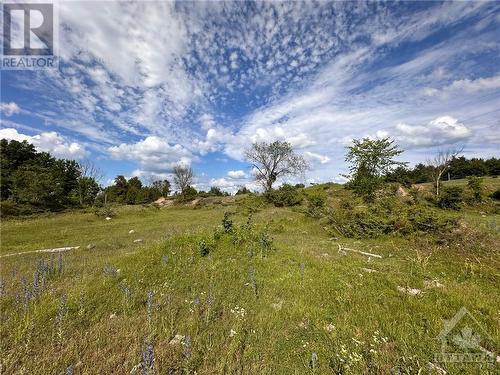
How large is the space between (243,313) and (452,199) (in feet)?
86.5

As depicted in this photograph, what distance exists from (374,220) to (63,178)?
56923mm

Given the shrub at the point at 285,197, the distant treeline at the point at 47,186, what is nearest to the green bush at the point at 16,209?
the distant treeline at the point at 47,186

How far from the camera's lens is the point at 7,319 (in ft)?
15.8

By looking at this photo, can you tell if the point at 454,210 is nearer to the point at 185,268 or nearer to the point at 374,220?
the point at 374,220

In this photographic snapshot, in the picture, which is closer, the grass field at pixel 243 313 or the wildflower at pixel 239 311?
the grass field at pixel 243 313

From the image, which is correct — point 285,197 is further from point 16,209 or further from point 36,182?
point 36,182

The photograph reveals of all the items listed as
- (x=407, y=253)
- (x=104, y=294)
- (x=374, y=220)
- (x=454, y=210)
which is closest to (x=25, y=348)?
(x=104, y=294)

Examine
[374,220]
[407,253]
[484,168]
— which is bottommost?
[407,253]

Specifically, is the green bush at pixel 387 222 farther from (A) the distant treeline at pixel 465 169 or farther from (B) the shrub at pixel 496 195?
(A) the distant treeline at pixel 465 169

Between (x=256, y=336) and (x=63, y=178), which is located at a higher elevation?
(x=63, y=178)

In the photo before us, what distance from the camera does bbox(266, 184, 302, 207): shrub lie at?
3331cm

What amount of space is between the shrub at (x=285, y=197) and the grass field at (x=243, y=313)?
24.1 metres

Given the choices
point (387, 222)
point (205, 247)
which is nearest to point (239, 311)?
point (205, 247)

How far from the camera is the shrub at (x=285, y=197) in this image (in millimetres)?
33312
